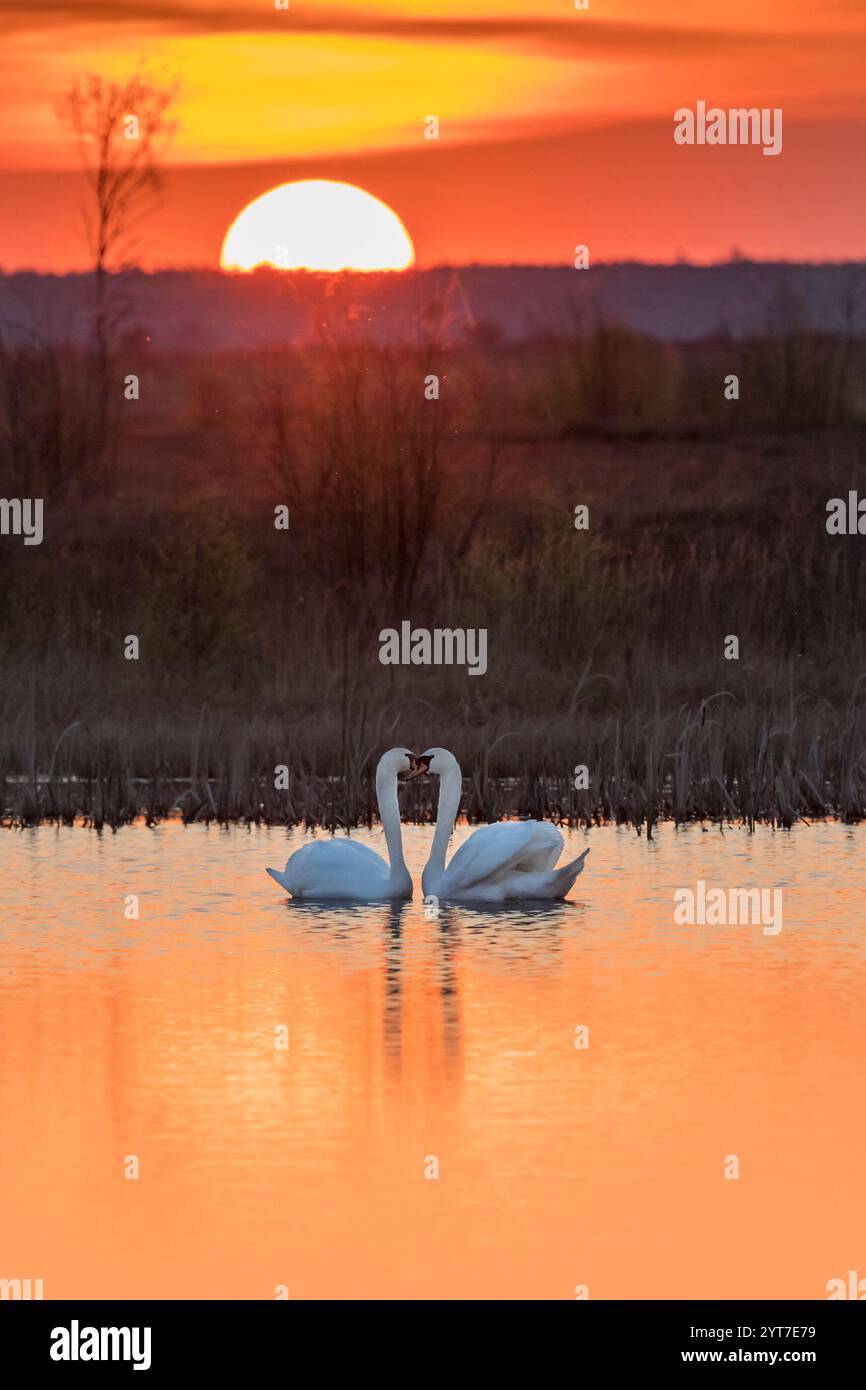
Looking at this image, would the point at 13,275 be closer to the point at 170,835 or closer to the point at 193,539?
the point at 193,539

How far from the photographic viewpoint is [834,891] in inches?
457

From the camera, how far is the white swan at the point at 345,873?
1137 centimetres

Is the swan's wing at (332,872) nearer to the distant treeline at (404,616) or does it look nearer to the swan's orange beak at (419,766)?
the swan's orange beak at (419,766)

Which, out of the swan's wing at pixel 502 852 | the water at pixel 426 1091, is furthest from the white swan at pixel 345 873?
the swan's wing at pixel 502 852

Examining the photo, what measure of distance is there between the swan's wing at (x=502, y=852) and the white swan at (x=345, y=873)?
25cm

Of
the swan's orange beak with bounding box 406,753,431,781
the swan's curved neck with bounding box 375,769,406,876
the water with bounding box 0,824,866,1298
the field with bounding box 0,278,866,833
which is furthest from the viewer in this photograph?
the field with bounding box 0,278,866,833

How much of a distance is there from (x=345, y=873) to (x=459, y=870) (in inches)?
18.8

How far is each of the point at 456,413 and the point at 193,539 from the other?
2472 mm

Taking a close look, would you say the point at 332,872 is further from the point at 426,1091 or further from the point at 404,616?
the point at 404,616

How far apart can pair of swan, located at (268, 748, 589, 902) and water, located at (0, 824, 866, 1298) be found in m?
0.12

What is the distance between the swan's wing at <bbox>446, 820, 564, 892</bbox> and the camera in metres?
11.3

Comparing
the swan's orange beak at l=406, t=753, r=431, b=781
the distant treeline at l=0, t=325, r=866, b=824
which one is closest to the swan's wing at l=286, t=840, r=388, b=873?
the swan's orange beak at l=406, t=753, r=431, b=781

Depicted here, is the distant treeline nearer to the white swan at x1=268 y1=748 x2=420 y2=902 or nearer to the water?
the white swan at x1=268 y1=748 x2=420 y2=902

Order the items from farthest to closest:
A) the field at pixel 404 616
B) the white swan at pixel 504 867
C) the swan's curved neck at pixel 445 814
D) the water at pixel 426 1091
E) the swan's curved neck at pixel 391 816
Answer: the field at pixel 404 616 < the swan's curved neck at pixel 445 814 < the swan's curved neck at pixel 391 816 < the white swan at pixel 504 867 < the water at pixel 426 1091
